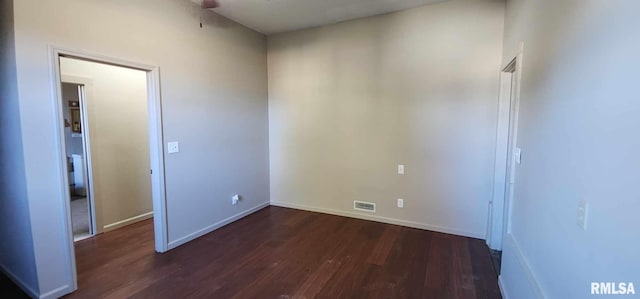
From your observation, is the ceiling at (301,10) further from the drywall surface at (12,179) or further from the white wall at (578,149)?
the drywall surface at (12,179)

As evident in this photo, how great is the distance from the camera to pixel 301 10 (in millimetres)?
3623

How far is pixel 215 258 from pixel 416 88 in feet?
10.5

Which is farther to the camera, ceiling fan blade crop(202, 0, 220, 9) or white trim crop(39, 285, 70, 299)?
ceiling fan blade crop(202, 0, 220, 9)

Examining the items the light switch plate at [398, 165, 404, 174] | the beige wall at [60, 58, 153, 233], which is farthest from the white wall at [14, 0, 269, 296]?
the light switch plate at [398, 165, 404, 174]

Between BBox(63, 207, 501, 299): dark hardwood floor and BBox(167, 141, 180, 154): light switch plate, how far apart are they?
1.13m

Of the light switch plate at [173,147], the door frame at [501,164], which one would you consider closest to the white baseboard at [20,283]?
the light switch plate at [173,147]

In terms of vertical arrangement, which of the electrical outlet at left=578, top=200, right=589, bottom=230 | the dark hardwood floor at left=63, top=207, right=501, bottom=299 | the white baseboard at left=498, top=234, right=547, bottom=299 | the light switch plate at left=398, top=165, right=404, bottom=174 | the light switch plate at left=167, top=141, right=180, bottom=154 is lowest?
the dark hardwood floor at left=63, top=207, right=501, bottom=299

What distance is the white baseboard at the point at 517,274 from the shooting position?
169cm

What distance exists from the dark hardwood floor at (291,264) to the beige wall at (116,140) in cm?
40

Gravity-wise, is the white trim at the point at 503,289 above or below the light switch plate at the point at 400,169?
below

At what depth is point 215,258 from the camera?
119 inches

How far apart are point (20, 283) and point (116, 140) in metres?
1.95

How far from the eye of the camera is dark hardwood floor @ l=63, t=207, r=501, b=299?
8.02 feet

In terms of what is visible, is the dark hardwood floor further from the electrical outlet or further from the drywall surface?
the electrical outlet
